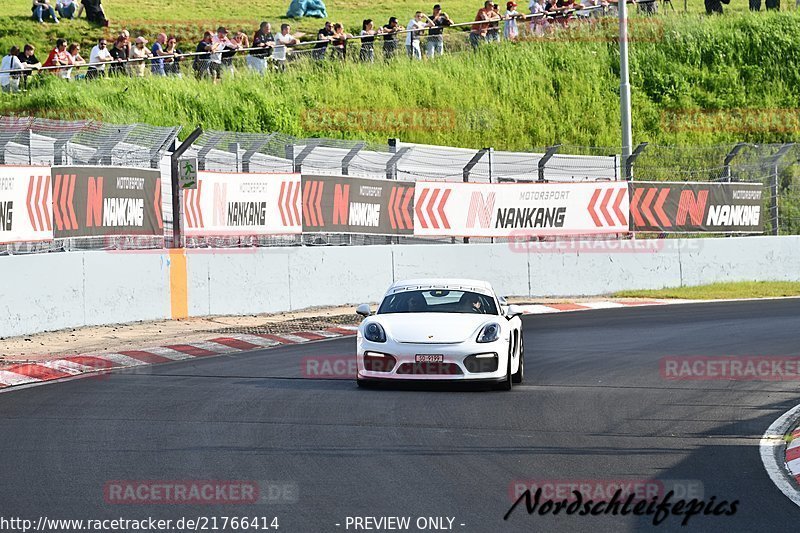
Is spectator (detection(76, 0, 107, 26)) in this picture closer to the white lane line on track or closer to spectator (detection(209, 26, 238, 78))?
spectator (detection(209, 26, 238, 78))

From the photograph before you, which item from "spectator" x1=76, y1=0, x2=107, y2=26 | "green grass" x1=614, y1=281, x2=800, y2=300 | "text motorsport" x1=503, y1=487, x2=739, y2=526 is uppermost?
"spectator" x1=76, y1=0, x2=107, y2=26

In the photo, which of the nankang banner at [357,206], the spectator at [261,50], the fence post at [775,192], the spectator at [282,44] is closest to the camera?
the nankang banner at [357,206]

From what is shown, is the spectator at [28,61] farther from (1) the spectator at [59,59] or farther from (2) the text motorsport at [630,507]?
(2) the text motorsport at [630,507]

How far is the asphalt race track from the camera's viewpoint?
7.55m

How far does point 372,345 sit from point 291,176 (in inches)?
415

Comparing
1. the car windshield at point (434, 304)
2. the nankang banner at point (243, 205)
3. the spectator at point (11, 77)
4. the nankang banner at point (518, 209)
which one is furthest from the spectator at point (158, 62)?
the car windshield at point (434, 304)

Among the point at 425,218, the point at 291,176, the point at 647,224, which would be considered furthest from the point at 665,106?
the point at 291,176

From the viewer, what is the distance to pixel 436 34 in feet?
132

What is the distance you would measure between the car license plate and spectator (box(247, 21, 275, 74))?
23.6 metres

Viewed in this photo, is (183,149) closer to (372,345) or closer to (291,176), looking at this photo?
(291,176)

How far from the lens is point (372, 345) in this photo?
13125 millimetres

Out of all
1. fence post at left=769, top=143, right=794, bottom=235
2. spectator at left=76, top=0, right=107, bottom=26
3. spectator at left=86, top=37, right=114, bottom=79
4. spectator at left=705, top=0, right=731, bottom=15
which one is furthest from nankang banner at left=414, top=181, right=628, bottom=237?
spectator at left=76, top=0, right=107, bottom=26

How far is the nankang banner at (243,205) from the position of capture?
2153 centimetres

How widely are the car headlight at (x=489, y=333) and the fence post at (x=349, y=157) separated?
1164cm
